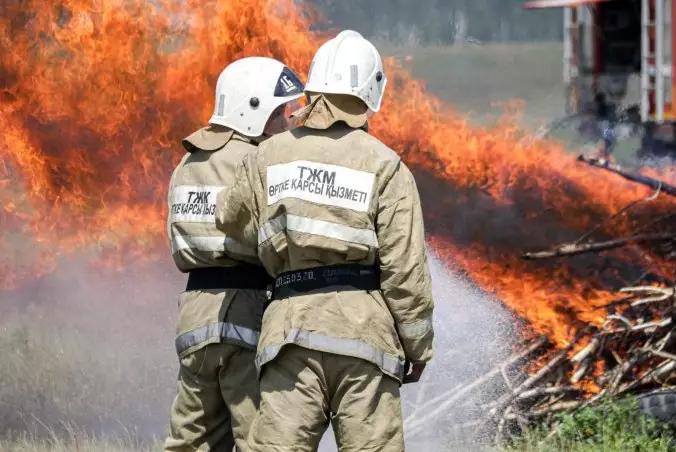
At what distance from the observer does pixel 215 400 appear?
17.6 feet

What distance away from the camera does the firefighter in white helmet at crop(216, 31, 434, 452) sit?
443 centimetres

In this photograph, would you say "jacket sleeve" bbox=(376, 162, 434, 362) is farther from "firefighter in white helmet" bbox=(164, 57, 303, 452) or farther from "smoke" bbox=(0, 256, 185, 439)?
"smoke" bbox=(0, 256, 185, 439)

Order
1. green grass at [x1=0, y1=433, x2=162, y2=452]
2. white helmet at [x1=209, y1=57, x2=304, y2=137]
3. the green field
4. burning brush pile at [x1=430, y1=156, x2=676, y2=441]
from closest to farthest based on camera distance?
1. white helmet at [x1=209, y1=57, x2=304, y2=137]
2. burning brush pile at [x1=430, y1=156, x2=676, y2=441]
3. green grass at [x1=0, y1=433, x2=162, y2=452]
4. the green field

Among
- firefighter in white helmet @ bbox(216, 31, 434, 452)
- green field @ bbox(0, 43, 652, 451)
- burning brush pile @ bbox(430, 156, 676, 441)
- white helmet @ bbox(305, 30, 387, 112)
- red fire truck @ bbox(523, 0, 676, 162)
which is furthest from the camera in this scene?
green field @ bbox(0, 43, 652, 451)

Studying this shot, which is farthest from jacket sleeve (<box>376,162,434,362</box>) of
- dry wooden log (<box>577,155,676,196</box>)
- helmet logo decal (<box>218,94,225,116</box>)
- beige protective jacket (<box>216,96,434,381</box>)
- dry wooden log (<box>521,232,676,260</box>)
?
dry wooden log (<box>577,155,676,196</box>)

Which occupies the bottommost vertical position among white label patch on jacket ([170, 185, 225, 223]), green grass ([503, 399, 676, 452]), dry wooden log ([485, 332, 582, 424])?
green grass ([503, 399, 676, 452])

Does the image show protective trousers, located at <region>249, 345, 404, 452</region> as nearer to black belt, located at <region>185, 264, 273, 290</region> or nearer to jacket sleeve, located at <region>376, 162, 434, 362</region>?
jacket sleeve, located at <region>376, 162, 434, 362</region>

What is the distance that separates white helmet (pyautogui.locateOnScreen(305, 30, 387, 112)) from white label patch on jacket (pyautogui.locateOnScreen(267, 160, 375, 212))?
308mm

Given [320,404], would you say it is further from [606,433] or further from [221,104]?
[606,433]

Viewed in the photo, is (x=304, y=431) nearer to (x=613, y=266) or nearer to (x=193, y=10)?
(x=613, y=266)

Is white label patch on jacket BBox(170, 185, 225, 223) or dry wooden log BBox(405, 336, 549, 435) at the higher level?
white label patch on jacket BBox(170, 185, 225, 223)

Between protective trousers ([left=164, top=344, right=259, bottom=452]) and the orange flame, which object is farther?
the orange flame

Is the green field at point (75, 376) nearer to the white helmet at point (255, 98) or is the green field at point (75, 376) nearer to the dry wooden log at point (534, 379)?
the dry wooden log at point (534, 379)

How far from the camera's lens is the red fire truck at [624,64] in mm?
6227
